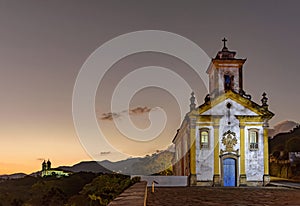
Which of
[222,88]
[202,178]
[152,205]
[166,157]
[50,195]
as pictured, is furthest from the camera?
[50,195]

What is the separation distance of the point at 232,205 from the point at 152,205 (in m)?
2.13

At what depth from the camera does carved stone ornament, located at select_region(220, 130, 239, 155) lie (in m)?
27.1

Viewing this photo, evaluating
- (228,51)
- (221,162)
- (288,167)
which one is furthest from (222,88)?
(288,167)

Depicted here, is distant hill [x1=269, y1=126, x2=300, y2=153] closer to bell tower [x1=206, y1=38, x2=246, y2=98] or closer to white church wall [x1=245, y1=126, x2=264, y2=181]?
bell tower [x1=206, y1=38, x2=246, y2=98]

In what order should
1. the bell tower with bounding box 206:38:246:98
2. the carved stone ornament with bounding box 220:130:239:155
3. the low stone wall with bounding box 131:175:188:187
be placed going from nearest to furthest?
the low stone wall with bounding box 131:175:188:187 → the carved stone ornament with bounding box 220:130:239:155 → the bell tower with bounding box 206:38:246:98

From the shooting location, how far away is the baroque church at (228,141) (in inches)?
1061

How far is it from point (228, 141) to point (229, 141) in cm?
6

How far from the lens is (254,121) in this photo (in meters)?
27.4

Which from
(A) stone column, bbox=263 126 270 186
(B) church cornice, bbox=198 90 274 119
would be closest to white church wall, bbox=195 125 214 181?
(B) church cornice, bbox=198 90 274 119

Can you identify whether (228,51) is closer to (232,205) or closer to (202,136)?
(202,136)

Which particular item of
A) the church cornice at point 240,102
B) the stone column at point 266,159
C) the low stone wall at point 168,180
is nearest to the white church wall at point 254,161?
the stone column at point 266,159

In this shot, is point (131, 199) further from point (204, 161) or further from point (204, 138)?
point (204, 138)

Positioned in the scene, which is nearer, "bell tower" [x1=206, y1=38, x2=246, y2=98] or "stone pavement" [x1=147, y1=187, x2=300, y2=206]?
"stone pavement" [x1=147, y1=187, x2=300, y2=206]

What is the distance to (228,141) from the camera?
27062mm
